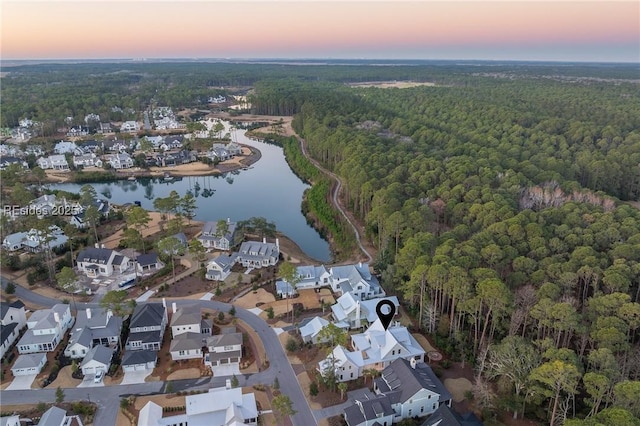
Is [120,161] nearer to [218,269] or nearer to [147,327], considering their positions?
[218,269]

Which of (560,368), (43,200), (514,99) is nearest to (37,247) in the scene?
(43,200)

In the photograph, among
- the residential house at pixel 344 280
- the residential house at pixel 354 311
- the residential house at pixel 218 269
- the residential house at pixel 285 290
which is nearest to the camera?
the residential house at pixel 354 311

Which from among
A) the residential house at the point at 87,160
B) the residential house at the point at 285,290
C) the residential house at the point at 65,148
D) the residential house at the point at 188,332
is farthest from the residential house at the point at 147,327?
the residential house at the point at 65,148

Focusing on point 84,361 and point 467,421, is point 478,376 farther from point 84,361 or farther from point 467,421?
point 84,361

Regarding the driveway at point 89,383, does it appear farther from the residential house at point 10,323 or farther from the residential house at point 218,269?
the residential house at point 218,269

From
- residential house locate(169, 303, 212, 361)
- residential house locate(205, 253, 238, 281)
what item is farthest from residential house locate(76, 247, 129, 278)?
residential house locate(169, 303, 212, 361)

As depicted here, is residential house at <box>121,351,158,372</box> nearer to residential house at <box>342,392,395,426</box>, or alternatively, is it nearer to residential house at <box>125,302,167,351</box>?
residential house at <box>125,302,167,351</box>
